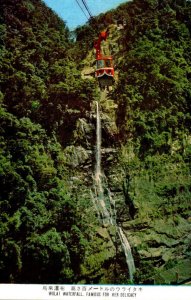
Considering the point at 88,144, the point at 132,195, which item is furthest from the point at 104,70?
the point at 132,195

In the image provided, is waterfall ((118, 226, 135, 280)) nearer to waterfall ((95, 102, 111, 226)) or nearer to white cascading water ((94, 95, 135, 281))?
white cascading water ((94, 95, 135, 281))

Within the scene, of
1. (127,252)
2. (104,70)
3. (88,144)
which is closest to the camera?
(127,252)

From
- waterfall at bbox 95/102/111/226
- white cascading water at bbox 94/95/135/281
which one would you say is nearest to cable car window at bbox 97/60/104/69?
waterfall at bbox 95/102/111/226

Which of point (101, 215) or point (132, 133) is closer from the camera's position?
point (101, 215)

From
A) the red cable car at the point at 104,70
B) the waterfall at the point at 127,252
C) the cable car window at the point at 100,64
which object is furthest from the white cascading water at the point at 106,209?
the cable car window at the point at 100,64

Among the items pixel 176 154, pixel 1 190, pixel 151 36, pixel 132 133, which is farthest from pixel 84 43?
pixel 1 190

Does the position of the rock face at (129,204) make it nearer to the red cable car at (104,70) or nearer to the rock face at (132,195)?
the rock face at (132,195)

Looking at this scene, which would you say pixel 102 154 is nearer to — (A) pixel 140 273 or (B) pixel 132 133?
(B) pixel 132 133

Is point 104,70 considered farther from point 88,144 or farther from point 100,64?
point 88,144
